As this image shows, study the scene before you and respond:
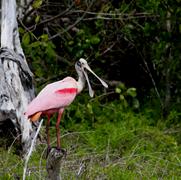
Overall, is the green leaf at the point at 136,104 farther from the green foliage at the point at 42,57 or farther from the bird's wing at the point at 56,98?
the bird's wing at the point at 56,98

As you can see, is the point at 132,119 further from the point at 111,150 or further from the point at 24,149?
the point at 24,149

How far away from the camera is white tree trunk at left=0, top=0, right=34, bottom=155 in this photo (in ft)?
21.7

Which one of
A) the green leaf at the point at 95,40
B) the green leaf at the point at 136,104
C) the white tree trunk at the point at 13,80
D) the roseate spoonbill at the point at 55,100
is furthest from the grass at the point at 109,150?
the roseate spoonbill at the point at 55,100

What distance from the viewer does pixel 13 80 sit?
22.2ft

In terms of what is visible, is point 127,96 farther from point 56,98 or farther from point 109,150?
point 56,98

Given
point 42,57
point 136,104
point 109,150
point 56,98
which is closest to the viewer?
point 56,98

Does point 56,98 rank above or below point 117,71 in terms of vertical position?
above

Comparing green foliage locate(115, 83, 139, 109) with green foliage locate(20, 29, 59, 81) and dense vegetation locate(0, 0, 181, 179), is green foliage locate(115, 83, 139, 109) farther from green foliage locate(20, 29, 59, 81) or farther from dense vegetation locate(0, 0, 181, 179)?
green foliage locate(20, 29, 59, 81)

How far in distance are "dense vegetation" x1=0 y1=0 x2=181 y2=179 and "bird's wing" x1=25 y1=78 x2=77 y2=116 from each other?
Result: 1782 millimetres

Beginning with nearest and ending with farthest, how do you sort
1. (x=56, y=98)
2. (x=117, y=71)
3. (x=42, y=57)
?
(x=56, y=98), (x=42, y=57), (x=117, y=71)

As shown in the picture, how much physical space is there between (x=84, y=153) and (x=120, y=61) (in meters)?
3.03

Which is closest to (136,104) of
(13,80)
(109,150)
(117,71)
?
(117,71)

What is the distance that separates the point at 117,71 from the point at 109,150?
8.95 feet

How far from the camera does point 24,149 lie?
670cm
